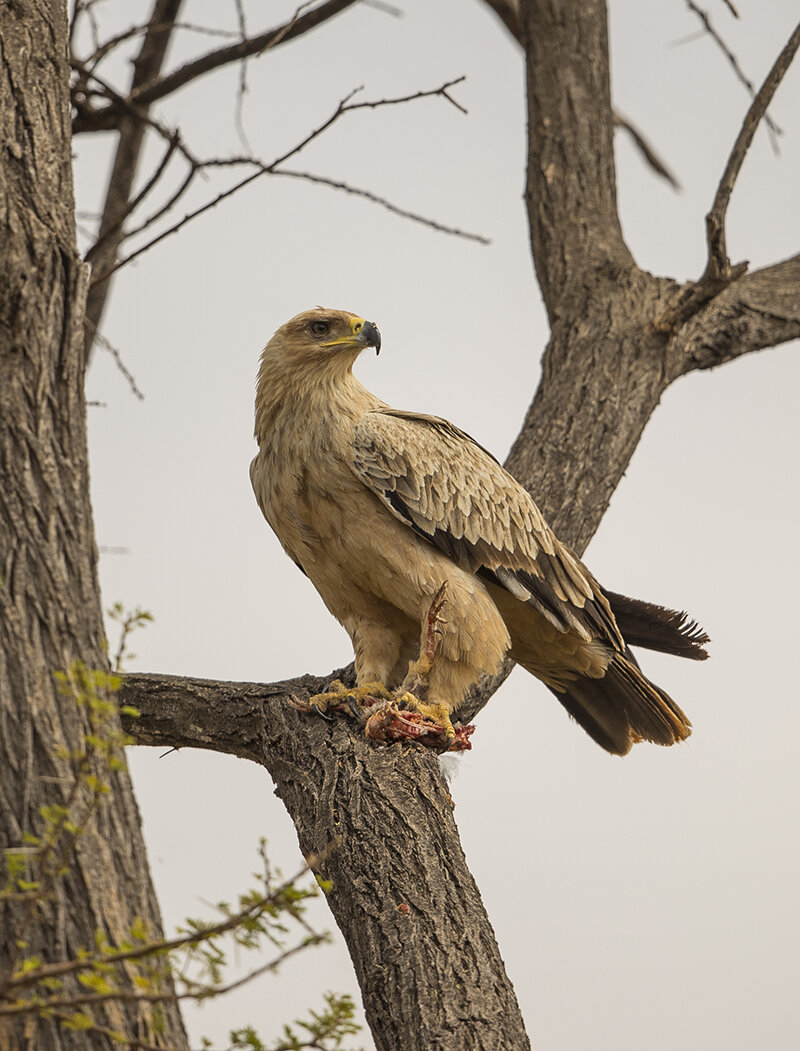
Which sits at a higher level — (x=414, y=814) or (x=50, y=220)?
(x=50, y=220)

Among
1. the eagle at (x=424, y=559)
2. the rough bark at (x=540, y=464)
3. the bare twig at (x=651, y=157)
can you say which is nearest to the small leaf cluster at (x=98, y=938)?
the rough bark at (x=540, y=464)

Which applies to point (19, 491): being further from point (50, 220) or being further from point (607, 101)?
point (607, 101)

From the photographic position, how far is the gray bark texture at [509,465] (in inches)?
94.0

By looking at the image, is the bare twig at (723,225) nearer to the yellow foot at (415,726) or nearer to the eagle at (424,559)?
the eagle at (424,559)

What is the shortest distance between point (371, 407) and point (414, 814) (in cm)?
210

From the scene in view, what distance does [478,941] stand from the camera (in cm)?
346

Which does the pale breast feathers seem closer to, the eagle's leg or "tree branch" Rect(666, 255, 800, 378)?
the eagle's leg

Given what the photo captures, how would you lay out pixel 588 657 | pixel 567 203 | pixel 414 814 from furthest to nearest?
pixel 567 203
pixel 588 657
pixel 414 814

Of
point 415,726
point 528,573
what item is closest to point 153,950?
point 415,726

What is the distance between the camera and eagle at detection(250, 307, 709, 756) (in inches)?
188

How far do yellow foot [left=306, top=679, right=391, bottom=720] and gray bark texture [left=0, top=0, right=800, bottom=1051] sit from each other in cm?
8

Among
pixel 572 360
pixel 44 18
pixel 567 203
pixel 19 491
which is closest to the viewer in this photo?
pixel 19 491

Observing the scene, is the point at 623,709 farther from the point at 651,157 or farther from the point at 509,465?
the point at 651,157

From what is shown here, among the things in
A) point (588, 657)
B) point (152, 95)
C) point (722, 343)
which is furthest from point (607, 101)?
point (588, 657)
